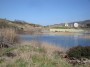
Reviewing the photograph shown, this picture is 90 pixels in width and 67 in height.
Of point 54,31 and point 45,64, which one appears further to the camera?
point 54,31

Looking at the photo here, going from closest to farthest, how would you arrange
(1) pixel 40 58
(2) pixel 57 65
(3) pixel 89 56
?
(2) pixel 57 65, (1) pixel 40 58, (3) pixel 89 56

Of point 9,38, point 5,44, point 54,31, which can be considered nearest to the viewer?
point 5,44

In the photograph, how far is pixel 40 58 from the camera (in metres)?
9.66

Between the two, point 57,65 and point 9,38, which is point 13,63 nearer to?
point 57,65

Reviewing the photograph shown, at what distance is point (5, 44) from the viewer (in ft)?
54.4

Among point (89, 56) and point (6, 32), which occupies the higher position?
point (6, 32)

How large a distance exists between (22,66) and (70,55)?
4.72 m

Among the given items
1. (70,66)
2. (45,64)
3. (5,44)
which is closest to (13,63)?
(45,64)

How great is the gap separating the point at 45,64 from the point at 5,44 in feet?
27.7

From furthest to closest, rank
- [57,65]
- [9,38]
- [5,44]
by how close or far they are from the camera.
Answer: [9,38], [5,44], [57,65]

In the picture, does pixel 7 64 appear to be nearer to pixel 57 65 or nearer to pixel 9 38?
pixel 57 65

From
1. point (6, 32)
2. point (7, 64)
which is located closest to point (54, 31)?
point (6, 32)

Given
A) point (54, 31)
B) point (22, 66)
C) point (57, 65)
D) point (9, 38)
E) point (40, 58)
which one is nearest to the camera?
point (22, 66)

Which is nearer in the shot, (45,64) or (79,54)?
(45,64)
